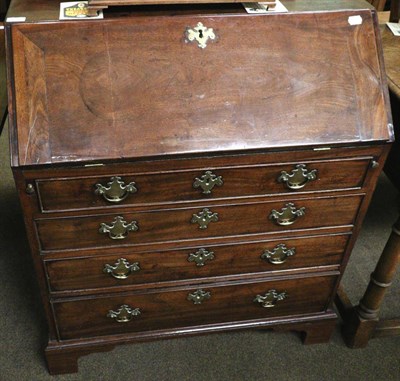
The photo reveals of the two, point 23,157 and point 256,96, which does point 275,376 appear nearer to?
point 256,96

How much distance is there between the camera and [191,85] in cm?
122

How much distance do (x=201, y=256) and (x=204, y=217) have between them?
0.49 ft

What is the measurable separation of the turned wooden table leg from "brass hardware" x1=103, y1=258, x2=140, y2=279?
76cm

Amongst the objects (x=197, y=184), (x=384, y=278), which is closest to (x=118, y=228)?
(x=197, y=184)

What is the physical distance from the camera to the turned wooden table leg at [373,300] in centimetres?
158

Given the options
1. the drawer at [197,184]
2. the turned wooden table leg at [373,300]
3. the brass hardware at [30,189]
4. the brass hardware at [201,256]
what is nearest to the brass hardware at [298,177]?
the drawer at [197,184]

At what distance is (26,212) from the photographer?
1226 millimetres

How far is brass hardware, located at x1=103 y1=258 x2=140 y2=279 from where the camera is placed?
1401mm

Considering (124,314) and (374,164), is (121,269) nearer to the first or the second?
(124,314)

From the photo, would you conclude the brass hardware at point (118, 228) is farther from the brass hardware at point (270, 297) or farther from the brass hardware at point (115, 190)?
the brass hardware at point (270, 297)

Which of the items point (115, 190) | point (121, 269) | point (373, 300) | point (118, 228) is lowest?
point (373, 300)

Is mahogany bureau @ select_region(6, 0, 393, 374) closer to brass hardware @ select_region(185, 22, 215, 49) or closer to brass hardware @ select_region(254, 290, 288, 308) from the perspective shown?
brass hardware @ select_region(185, 22, 215, 49)

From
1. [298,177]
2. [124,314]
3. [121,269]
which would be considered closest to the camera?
[298,177]

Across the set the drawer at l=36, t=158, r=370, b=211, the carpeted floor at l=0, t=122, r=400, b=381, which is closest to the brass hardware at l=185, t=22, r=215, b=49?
the drawer at l=36, t=158, r=370, b=211
